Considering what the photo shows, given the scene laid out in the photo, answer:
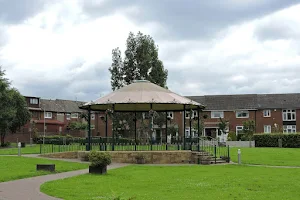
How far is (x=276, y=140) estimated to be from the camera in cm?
4862

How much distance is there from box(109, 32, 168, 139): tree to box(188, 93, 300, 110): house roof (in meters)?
20.2

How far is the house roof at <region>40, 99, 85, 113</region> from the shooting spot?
76188 millimetres

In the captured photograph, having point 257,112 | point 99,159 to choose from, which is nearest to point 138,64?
point 257,112

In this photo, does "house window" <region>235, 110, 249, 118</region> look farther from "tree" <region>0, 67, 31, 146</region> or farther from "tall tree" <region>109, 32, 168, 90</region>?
"tree" <region>0, 67, 31, 146</region>

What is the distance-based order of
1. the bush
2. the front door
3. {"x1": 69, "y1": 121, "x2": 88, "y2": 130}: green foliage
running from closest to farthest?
the bush, the front door, {"x1": 69, "y1": 121, "x2": 88, "y2": 130}: green foliage

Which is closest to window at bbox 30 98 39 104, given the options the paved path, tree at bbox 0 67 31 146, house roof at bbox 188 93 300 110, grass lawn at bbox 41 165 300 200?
tree at bbox 0 67 31 146

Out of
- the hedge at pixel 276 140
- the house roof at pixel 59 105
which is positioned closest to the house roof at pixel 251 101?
the hedge at pixel 276 140

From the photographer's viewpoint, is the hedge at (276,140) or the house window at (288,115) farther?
the house window at (288,115)

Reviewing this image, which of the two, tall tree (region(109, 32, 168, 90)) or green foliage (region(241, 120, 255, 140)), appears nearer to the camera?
tall tree (region(109, 32, 168, 90))

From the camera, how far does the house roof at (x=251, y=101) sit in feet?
212

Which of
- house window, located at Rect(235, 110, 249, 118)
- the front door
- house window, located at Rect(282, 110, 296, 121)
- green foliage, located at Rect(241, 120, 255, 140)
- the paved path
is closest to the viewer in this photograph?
the paved path

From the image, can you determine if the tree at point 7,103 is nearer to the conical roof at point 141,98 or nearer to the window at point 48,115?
the window at point 48,115

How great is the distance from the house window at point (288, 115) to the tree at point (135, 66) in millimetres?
24319

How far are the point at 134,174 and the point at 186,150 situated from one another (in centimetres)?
859
